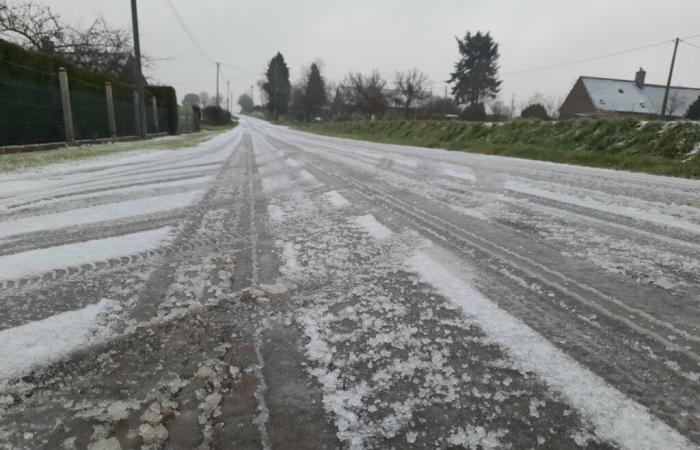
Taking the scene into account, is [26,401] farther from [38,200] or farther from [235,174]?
[235,174]

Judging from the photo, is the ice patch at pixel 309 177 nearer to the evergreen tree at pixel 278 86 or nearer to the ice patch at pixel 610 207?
Answer: the ice patch at pixel 610 207

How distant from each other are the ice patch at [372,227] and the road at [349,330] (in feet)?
0.11

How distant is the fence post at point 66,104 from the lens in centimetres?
1234

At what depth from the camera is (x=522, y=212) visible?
407 cm

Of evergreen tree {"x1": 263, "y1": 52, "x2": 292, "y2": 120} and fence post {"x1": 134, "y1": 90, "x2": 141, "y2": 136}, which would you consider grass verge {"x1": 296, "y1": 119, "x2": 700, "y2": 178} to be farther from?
evergreen tree {"x1": 263, "y1": 52, "x2": 292, "y2": 120}

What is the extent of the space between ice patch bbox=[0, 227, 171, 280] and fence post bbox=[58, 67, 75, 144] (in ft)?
40.1

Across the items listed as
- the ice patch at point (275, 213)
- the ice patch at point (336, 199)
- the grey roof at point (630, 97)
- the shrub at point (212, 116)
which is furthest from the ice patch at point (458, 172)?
the shrub at point (212, 116)

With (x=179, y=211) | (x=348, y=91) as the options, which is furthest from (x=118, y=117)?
(x=348, y=91)

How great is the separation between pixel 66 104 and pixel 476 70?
194ft

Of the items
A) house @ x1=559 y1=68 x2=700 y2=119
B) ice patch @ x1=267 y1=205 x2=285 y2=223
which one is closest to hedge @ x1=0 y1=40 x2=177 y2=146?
ice patch @ x1=267 y1=205 x2=285 y2=223

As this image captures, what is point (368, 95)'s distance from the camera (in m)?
47.4

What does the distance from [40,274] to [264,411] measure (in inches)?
76.3

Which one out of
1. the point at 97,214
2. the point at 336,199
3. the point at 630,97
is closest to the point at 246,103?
the point at 630,97

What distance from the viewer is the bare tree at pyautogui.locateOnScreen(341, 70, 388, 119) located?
Answer: 46812 mm
